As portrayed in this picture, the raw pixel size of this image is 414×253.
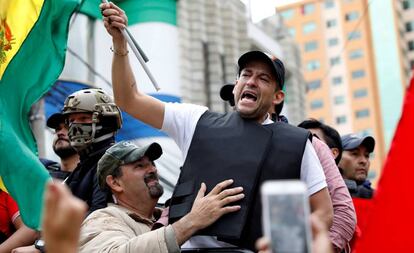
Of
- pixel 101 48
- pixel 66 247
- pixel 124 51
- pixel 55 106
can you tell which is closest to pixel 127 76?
pixel 124 51

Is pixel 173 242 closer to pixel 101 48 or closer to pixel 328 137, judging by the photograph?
pixel 328 137

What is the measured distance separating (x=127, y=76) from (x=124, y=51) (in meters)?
0.14

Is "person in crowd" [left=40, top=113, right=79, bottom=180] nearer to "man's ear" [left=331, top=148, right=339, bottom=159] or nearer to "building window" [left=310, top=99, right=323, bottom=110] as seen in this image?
"man's ear" [left=331, top=148, right=339, bottom=159]

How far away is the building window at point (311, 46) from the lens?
91188mm

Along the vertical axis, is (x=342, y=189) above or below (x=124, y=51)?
below

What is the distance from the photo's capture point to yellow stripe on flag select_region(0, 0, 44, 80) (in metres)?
5.29

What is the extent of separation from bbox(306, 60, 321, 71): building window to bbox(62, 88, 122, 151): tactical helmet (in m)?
86.4

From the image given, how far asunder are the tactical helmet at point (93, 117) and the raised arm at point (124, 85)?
997mm

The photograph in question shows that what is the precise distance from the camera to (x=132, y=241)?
13.4 feet

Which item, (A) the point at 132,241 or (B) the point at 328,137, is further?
(B) the point at 328,137

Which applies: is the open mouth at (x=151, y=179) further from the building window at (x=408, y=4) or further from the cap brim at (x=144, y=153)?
the building window at (x=408, y=4)

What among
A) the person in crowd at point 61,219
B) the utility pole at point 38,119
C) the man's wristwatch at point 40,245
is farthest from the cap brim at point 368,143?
the utility pole at point 38,119

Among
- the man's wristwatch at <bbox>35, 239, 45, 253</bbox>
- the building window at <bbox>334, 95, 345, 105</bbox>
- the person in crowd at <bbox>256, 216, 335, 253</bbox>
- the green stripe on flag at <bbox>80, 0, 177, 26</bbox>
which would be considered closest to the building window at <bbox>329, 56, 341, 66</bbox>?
the building window at <bbox>334, 95, 345, 105</bbox>

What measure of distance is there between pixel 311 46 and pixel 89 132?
8746 centimetres
